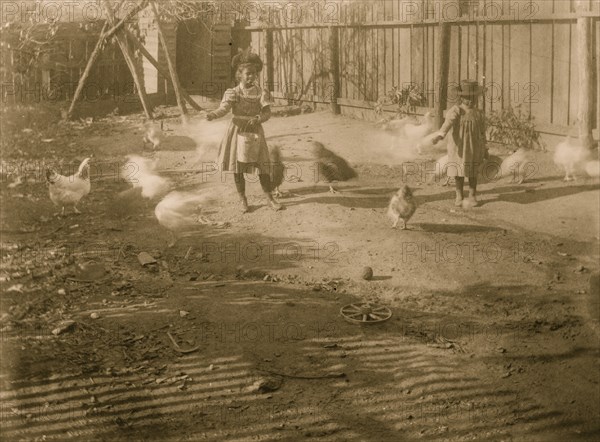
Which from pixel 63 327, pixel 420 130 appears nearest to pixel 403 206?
pixel 63 327

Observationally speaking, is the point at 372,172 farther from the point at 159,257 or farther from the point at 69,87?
the point at 69,87

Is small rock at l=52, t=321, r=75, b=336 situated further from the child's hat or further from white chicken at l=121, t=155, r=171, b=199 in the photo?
the child's hat

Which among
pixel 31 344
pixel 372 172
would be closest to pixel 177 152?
pixel 372 172

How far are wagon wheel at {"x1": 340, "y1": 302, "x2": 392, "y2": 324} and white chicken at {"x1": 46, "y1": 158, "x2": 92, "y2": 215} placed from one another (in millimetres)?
3943

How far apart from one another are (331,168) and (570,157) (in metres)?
3.01

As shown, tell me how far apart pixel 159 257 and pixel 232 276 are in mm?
972

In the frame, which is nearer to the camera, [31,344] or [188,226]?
[31,344]

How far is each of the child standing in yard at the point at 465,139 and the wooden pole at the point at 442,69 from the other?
3.43 m

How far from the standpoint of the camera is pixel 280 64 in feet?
55.1

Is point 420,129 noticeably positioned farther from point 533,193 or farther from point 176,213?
point 176,213

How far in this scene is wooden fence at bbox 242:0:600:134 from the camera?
1077 cm

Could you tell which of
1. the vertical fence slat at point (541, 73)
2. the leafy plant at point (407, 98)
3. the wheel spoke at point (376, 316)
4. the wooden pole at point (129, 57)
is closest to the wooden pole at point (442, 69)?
the leafy plant at point (407, 98)

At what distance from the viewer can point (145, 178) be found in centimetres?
973

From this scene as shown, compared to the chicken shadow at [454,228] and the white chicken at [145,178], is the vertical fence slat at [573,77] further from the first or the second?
the white chicken at [145,178]
